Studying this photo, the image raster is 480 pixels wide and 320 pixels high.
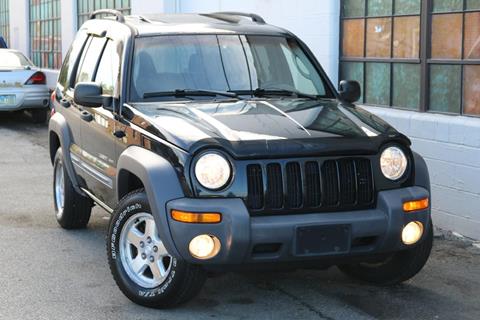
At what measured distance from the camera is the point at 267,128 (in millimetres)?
5438

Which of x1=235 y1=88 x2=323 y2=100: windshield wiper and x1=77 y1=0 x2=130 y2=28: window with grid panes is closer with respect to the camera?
x1=235 y1=88 x2=323 y2=100: windshield wiper

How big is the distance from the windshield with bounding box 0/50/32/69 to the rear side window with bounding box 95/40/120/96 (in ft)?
32.7

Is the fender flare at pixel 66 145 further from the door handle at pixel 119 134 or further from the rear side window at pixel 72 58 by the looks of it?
the door handle at pixel 119 134

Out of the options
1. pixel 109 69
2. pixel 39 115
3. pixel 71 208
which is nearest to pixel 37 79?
pixel 39 115

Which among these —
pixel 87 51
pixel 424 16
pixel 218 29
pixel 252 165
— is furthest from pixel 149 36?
pixel 424 16

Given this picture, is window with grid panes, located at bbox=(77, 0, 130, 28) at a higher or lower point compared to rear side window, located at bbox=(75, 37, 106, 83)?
higher

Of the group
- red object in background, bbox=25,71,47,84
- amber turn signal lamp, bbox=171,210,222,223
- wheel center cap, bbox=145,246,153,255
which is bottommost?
wheel center cap, bbox=145,246,153,255

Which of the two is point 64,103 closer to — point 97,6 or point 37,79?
point 37,79

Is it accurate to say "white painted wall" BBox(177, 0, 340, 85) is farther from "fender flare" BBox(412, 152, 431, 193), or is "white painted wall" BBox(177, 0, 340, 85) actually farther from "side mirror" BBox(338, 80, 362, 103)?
"fender flare" BBox(412, 152, 431, 193)

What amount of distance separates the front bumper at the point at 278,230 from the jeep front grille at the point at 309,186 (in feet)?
0.22

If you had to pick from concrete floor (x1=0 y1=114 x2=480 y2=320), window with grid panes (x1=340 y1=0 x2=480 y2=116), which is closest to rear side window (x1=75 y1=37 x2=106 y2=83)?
concrete floor (x1=0 y1=114 x2=480 y2=320)

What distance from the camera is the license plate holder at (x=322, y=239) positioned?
511cm

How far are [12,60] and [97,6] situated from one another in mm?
2714

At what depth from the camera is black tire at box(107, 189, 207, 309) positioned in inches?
209
